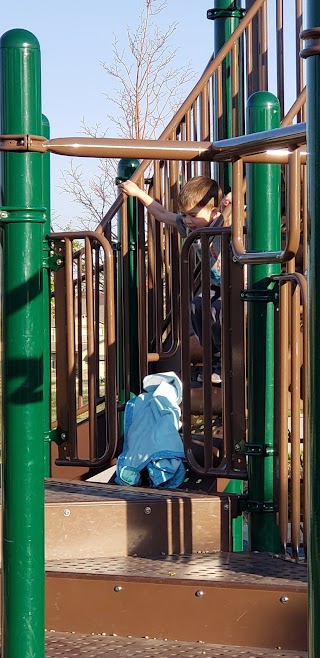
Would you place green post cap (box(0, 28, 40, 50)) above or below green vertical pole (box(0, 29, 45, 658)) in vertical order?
above

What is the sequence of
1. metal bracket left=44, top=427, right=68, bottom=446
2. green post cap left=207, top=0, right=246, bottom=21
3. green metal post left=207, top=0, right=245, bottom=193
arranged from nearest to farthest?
1. metal bracket left=44, top=427, right=68, bottom=446
2. green metal post left=207, top=0, right=245, bottom=193
3. green post cap left=207, top=0, right=246, bottom=21

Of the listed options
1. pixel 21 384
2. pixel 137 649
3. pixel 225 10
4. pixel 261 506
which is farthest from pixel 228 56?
pixel 21 384

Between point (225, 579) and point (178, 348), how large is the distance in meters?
2.46

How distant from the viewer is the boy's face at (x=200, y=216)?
5.15 meters

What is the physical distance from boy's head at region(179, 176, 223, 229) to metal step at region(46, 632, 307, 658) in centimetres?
225

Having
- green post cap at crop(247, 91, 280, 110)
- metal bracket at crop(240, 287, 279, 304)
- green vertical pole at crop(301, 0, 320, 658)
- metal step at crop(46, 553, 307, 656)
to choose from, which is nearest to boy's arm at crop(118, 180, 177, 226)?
green post cap at crop(247, 91, 280, 110)

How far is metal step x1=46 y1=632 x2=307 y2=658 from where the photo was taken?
3.30m

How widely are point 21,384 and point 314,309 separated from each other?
3.77 ft

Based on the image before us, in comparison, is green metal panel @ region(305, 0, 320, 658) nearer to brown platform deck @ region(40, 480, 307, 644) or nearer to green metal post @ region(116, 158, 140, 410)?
brown platform deck @ region(40, 480, 307, 644)

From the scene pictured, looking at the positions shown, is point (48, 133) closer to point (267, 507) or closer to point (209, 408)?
point (209, 408)

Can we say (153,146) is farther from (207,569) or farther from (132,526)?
(132,526)

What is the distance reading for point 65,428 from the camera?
495cm

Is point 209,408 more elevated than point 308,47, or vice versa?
point 308,47

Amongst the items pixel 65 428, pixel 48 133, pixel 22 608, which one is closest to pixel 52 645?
pixel 22 608
